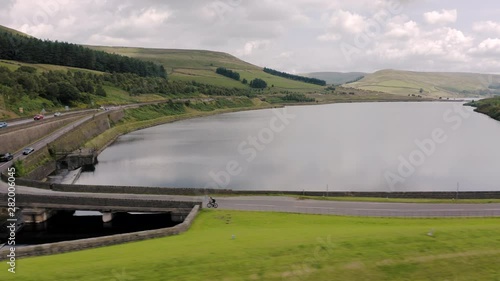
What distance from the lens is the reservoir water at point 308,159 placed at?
2283 inches

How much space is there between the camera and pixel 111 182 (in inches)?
2319

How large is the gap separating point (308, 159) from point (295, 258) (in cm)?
5495

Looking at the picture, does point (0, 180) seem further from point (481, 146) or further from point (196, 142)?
point (481, 146)

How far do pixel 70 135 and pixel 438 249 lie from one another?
225 ft

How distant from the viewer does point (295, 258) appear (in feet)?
63.3

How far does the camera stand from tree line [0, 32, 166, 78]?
14712 centimetres

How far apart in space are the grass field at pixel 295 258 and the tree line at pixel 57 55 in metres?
150

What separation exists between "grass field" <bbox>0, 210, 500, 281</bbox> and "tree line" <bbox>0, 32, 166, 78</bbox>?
491 feet

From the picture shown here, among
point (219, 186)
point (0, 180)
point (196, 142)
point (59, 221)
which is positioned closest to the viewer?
point (59, 221)

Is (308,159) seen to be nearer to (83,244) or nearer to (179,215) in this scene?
(179,215)

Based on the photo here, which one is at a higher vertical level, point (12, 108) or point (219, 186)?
point (12, 108)

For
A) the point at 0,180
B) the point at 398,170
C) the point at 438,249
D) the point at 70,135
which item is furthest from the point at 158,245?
the point at 70,135

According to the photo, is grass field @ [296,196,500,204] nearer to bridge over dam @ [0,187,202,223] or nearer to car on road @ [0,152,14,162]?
bridge over dam @ [0,187,202,223]

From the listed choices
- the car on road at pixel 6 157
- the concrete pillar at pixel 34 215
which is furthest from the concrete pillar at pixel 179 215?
the car on road at pixel 6 157
